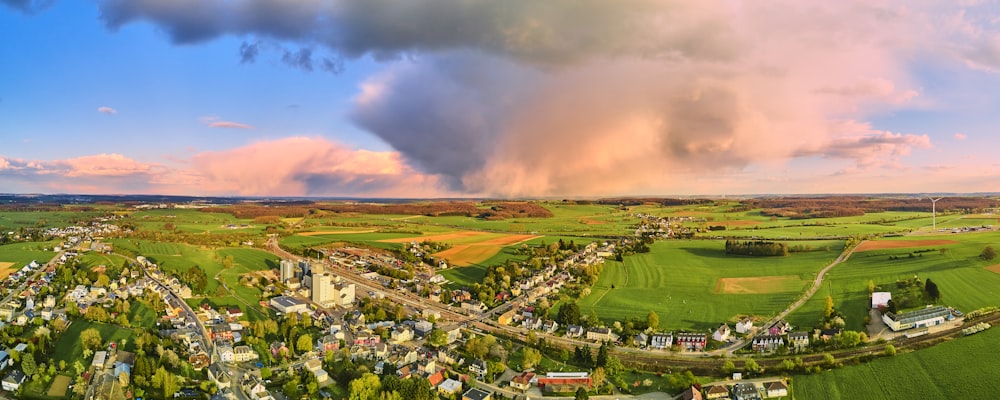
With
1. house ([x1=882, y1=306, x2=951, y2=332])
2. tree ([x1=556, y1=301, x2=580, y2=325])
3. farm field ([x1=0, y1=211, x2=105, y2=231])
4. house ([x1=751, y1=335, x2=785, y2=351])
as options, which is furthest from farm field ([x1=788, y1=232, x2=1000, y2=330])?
farm field ([x1=0, y1=211, x2=105, y2=231])

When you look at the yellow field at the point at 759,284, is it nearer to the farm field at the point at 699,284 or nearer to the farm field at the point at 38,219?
the farm field at the point at 699,284

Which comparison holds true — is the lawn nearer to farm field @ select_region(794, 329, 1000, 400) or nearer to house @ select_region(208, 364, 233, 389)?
house @ select_region(208, 364, 233, 389)

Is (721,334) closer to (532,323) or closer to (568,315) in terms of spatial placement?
(568,315)

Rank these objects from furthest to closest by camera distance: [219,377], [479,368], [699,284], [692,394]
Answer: [699,284], [479,368], [219,377], [692,394]

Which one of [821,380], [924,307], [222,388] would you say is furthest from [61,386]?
[924,307]

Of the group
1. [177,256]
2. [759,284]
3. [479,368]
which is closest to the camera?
[479,368]

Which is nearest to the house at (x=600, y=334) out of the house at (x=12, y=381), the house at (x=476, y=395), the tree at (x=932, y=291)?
the house at (x=476, y=395)

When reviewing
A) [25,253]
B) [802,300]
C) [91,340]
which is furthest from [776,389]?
[25,253]
